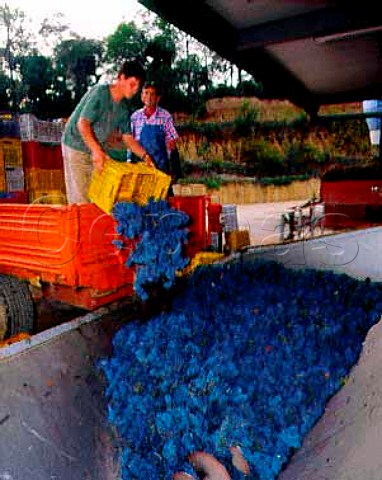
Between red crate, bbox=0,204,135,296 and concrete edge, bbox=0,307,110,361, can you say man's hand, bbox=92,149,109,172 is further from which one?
concrete edge, bbox=0,307,110,361

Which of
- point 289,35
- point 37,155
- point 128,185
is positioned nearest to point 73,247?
point 128,185

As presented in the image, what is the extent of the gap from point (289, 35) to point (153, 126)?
5.58 feet

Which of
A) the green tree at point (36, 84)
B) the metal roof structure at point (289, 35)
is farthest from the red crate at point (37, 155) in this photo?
the green tree at point (36, 84)

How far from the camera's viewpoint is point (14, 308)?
2.74 m

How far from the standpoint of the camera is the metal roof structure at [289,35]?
4102mm

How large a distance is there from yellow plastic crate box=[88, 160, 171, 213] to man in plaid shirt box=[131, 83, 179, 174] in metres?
2.47

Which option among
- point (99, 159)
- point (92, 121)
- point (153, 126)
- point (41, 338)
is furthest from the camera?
point (153, 126)

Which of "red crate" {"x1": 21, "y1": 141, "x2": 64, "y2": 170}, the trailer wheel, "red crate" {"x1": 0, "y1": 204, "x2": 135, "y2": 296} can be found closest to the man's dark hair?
"red crate" {"x1": 0, "y1": 204, "x2": 135, "y2": 296}

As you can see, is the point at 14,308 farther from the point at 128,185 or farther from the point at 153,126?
the point at 153,126

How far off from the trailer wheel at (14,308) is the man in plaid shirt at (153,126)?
2580 mm

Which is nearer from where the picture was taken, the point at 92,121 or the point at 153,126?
the point at 92,121

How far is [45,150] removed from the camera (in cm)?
720

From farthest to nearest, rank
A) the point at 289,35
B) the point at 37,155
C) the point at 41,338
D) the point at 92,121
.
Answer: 1. the point at 37,155
2. the point at 289,35
3. the point at 92,121
4. the point at 41,338

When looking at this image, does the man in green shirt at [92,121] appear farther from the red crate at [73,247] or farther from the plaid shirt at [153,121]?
the plaid shirt at [153,121]
